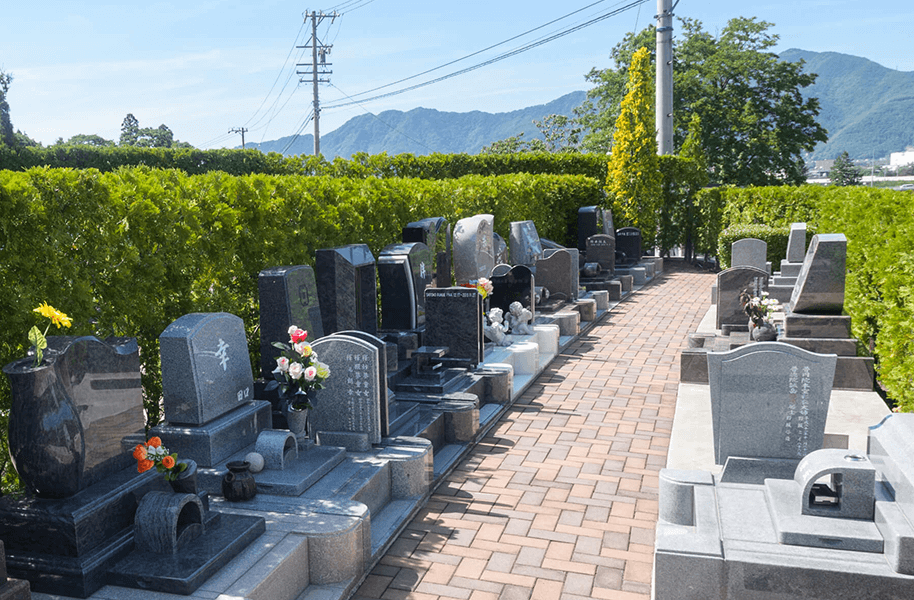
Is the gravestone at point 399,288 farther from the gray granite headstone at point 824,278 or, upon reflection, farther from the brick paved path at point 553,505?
the gray granite headstone at point 824,278

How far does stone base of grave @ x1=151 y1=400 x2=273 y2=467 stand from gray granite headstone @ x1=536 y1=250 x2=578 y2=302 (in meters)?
8.47

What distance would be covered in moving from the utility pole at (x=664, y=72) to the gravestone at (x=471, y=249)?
1325 centimetres

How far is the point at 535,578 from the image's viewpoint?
460cm

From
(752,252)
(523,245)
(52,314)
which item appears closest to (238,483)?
(52,314)

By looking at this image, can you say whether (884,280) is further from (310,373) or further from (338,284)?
(310,373)

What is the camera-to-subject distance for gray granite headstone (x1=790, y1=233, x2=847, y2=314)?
8.52 m

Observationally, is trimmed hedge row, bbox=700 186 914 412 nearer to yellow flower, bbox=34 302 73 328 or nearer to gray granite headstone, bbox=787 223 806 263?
gray granite headstone, bbox=787 223 806 263

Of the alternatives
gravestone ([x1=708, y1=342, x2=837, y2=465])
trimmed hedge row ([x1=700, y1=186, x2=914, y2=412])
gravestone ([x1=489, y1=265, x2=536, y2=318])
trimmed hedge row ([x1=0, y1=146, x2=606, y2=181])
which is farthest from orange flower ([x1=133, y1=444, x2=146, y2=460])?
trimmed hedge row ([x1=0, y1=146, x2=606, y2=181])

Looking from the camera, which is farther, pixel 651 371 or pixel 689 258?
pixel 689 258

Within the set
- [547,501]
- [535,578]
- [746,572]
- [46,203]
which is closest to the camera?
[746,572]

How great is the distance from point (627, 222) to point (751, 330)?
43.8 ft

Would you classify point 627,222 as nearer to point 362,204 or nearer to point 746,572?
point 362,204

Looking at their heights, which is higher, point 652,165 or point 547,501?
point 652,165

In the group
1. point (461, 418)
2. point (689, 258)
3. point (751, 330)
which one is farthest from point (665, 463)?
point (689, 258)
